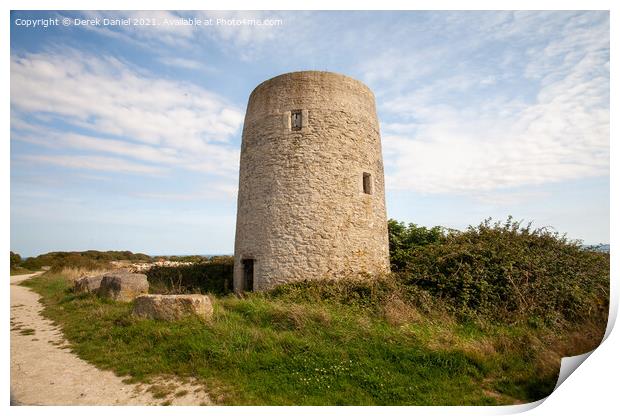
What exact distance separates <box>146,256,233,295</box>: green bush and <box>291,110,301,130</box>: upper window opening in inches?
238

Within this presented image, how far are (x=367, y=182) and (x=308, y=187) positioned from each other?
81.2 inches

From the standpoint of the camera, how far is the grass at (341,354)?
15.8ft

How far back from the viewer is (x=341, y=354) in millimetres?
5551

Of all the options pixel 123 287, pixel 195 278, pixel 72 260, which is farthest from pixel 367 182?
pixel 72 260

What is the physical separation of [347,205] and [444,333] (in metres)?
4.74

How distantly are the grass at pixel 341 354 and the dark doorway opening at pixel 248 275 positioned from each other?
333cm

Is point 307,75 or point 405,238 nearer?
point 307,75

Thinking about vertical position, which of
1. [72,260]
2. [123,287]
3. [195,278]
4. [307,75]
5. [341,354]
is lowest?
[341,354]

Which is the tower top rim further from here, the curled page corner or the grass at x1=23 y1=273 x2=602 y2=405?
the curled page corner

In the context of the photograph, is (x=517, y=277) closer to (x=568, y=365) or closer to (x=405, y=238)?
(x=568, y=365)

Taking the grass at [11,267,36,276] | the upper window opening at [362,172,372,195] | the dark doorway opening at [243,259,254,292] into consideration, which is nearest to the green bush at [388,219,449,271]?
the upper window opening at [362,172,372,195]

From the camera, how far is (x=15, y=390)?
5094 mm

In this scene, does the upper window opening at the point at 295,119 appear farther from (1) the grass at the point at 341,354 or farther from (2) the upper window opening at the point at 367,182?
(1) the grass at the point at 341,354
